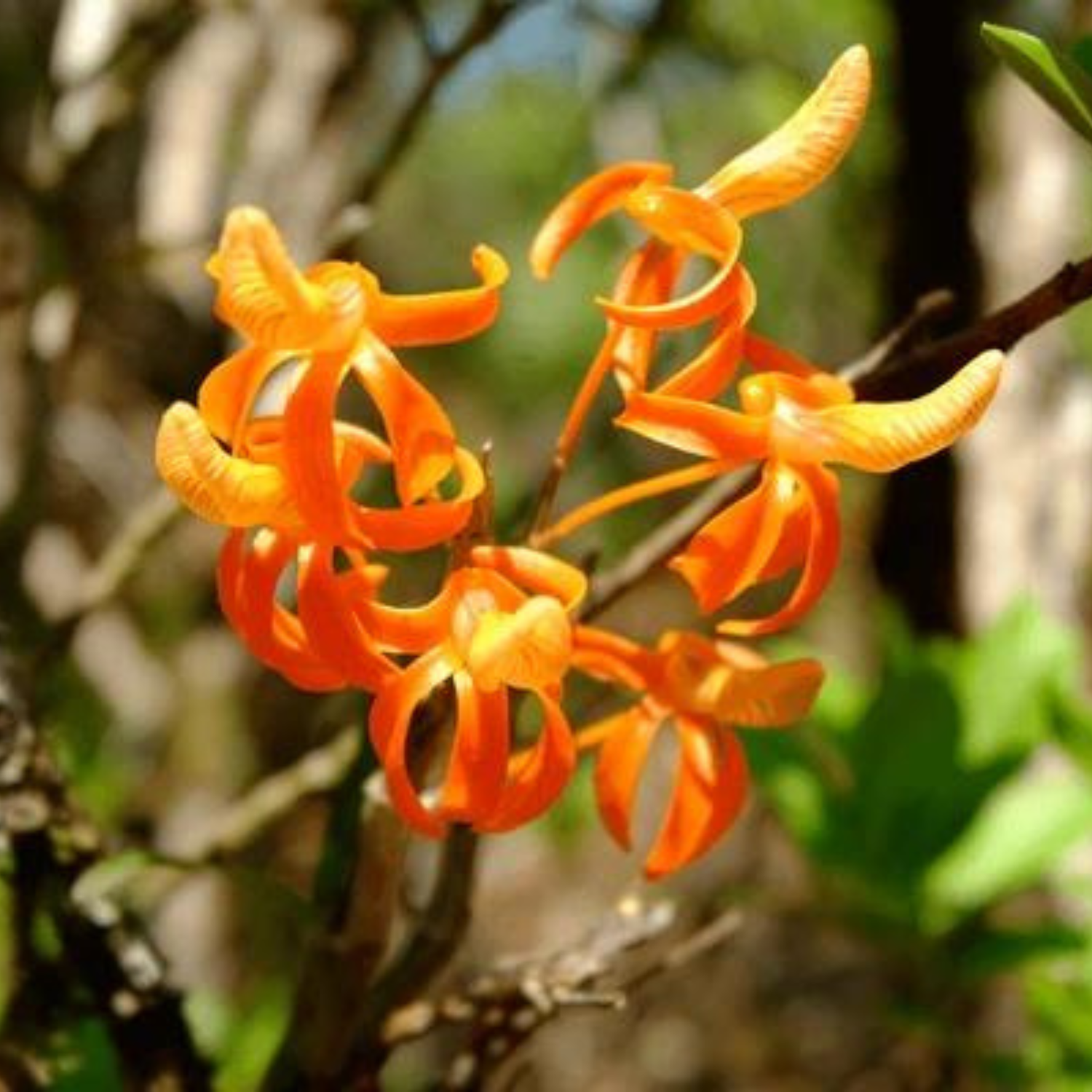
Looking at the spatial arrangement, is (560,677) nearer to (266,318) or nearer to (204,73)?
(266,318)

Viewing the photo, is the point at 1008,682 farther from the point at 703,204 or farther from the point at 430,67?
the point at 703,204

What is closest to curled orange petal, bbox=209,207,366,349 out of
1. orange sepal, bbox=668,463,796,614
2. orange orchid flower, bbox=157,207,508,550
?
orange orchid flower, bbox=157,207,508,550

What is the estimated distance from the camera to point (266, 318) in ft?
1.49

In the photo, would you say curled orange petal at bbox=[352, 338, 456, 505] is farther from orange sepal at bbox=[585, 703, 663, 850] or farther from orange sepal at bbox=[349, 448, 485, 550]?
orange sepal at bbox=[585, 703, 663, 850]

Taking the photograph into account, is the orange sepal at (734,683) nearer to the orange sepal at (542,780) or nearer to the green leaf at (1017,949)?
the orange sepal at (542,780)

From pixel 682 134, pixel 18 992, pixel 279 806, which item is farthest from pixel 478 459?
pixel 682 134

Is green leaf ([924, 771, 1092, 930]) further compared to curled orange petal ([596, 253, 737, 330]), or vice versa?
green leaf ([924, 771, 1092, 930])

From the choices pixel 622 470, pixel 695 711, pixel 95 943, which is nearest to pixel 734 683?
pixel 695 711

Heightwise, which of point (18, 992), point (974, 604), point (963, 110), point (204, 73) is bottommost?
point (974, 604)

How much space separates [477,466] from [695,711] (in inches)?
4.1

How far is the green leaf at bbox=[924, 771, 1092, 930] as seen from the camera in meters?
1.02

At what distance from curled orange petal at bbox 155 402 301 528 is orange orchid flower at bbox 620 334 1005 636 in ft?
0.27

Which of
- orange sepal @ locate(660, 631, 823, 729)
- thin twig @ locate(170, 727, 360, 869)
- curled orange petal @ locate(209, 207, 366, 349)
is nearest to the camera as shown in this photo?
curled orange petal @ locate(209, 207, 366, 349)

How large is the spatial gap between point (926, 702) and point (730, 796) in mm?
478
